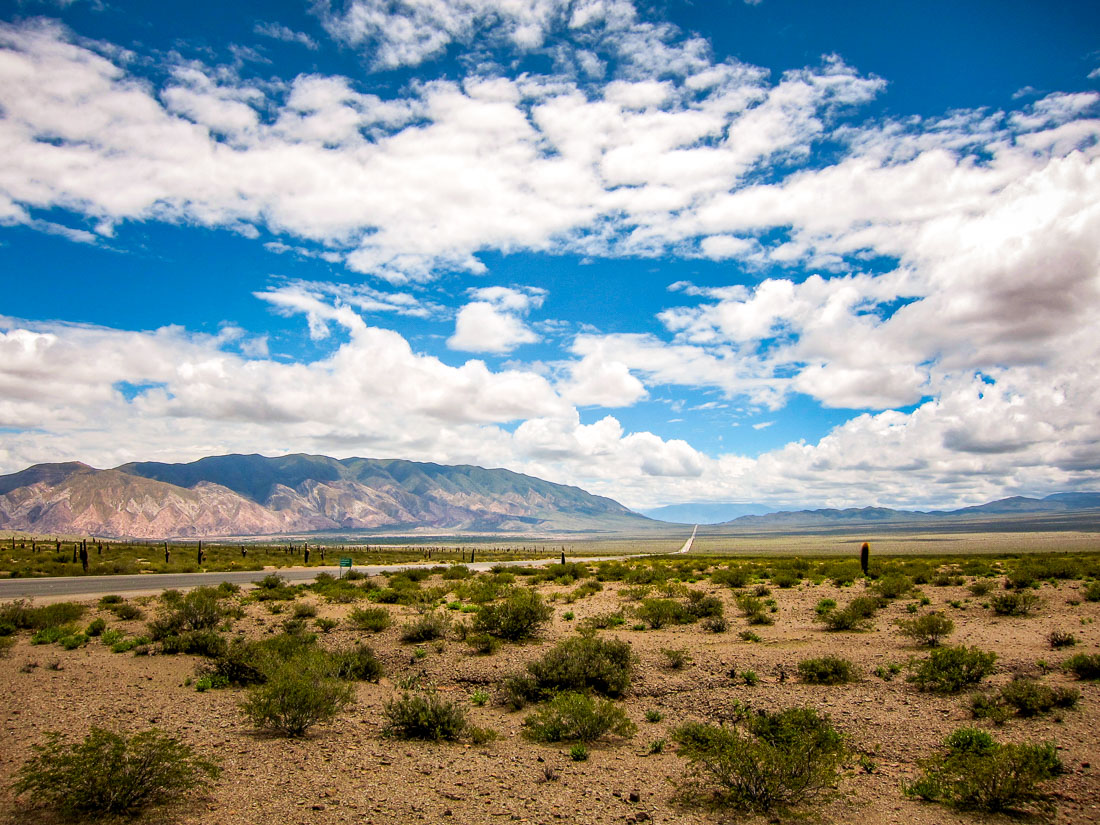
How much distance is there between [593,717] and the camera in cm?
1039

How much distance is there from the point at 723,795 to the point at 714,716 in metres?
3.62

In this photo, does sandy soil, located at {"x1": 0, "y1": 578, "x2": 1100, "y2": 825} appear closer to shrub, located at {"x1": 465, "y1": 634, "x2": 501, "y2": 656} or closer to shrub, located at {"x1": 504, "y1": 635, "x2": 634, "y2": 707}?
shrub, located at {"x1": 465, "y1": 634, "x2": 501, "y2": 656}

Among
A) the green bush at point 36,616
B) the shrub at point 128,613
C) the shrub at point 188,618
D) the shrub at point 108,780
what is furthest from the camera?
the shrub at point 128,613

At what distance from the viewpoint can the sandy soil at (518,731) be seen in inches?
303

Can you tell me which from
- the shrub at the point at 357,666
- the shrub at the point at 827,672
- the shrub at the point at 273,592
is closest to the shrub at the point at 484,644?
the shrub at the point at 357,666

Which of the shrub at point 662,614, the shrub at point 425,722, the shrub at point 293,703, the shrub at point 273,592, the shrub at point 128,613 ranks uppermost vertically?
the shrub at point 293,703

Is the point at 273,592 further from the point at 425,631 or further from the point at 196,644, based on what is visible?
the point at 425,631

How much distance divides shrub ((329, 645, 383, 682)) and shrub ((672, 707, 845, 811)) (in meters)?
7.95

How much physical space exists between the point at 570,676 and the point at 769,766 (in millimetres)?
5509

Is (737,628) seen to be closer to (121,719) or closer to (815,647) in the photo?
(815,647)

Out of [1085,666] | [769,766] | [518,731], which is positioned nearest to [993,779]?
[769,766]

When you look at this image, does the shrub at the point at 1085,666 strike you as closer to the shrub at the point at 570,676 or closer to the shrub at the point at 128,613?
the shrub at the point at 570,676

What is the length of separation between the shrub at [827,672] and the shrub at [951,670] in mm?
1140

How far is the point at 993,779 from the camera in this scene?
7.55 meters
